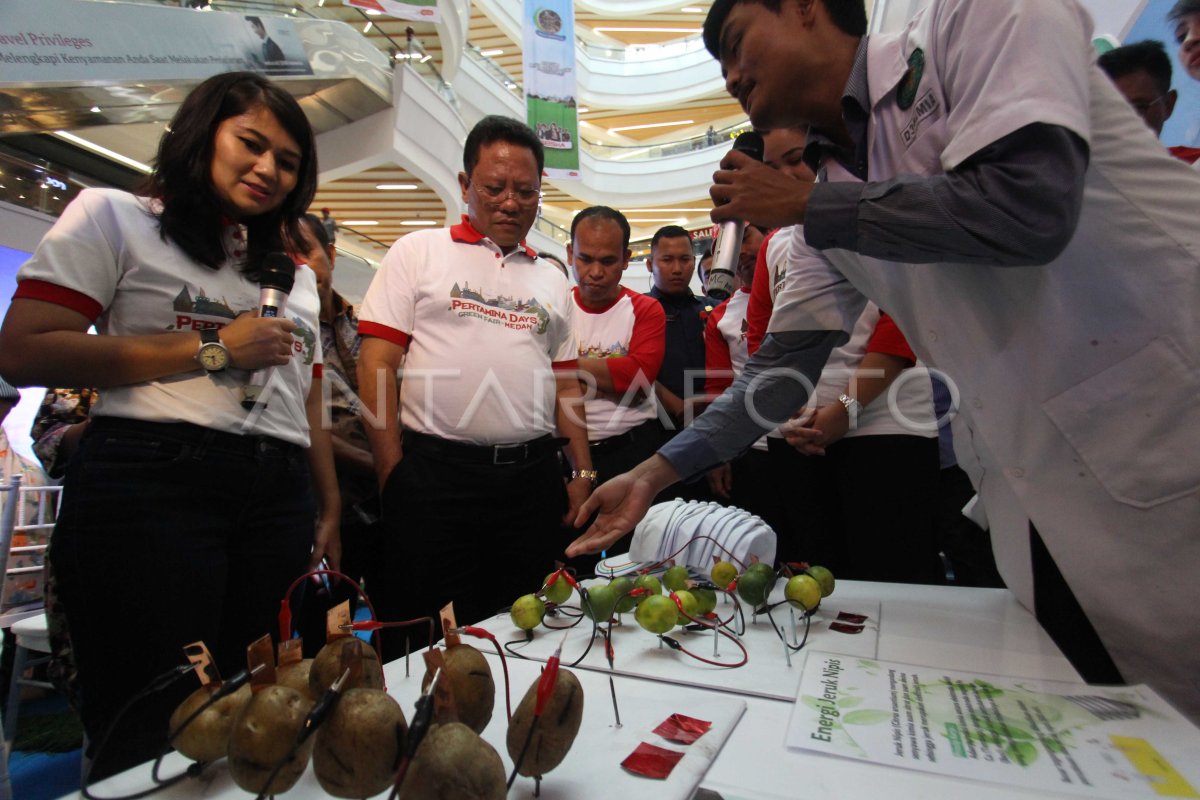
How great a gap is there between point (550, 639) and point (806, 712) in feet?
1.39

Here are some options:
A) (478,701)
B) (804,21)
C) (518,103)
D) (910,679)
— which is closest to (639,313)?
(804,21)

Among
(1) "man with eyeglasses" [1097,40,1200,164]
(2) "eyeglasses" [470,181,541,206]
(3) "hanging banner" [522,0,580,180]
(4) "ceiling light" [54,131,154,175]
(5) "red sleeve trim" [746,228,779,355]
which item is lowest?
(5) "red sleeve trim" [746,228,779,355]

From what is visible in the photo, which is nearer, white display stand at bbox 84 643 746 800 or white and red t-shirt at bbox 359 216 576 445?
white display stand at bbox 84 643 746 800

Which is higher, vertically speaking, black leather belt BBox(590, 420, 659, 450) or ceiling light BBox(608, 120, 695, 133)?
ceiling light BBox(608, 120, 695, 133)

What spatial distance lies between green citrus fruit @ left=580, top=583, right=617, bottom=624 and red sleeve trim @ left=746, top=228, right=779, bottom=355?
1327 millimetres

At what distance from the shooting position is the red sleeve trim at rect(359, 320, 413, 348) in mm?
1715

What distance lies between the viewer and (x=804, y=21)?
1.01m

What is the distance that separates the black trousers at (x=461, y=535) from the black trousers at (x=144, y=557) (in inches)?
17.0

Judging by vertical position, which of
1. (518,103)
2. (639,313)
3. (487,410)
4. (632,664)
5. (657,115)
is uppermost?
(657,115)

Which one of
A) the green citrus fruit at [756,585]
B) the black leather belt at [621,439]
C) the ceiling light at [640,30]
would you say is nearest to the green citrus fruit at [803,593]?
the green citrus fruit at [756,585]

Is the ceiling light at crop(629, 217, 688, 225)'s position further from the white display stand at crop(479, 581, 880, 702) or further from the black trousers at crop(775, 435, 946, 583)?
the white display stand at crop(479, 581, 880, 702)

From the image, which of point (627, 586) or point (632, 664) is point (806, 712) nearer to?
point (632, 664)

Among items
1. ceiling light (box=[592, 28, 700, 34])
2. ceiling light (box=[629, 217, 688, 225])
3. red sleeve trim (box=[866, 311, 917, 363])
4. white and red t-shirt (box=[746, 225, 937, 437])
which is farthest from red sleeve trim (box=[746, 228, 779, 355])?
ceiling light (box=[592, 28, 700, 34])

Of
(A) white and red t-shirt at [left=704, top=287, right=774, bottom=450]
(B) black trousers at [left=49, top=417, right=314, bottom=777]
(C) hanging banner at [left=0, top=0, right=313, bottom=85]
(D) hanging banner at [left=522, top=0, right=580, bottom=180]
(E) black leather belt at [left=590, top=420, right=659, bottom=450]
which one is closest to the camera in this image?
(B) black trousers at [left=49, top=417, right=314, bottom=777]
